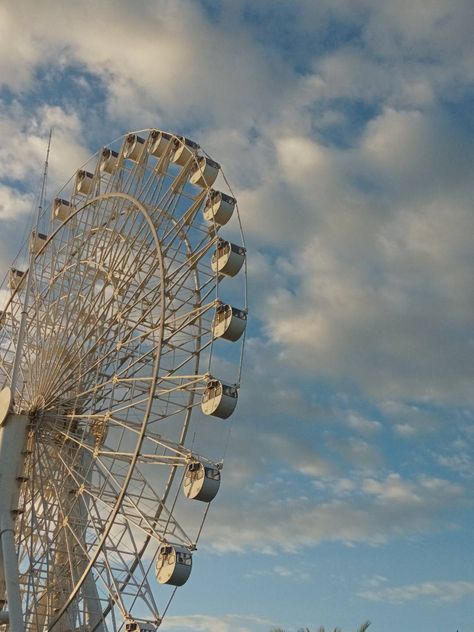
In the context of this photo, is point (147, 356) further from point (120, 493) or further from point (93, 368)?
point (120, 493)

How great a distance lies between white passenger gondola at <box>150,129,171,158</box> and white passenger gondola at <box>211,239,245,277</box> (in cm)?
460

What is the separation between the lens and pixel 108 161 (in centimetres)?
3212

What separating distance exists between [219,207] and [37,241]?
8.94 metres

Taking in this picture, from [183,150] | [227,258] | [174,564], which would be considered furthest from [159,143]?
[174,564]

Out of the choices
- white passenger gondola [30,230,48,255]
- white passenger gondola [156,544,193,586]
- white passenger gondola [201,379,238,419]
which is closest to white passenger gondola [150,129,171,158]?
white passenger gondola [30,230,48,255]

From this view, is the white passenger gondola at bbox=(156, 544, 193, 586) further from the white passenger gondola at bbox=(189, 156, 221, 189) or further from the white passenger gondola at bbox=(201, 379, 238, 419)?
the white passenger gondola at bbox=(189, 156, 221, 189)

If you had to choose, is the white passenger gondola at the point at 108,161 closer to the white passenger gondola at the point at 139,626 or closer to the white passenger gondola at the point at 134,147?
the white passenger gondola at the point at 134,147

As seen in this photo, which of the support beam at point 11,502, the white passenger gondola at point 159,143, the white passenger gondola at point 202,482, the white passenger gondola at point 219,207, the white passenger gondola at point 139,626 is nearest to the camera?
the white passenger gondola at point 139,626

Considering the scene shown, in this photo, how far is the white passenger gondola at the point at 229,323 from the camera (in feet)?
84.3

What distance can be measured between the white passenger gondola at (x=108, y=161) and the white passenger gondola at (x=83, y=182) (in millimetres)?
780

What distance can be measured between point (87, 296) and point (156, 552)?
9126 millimetres

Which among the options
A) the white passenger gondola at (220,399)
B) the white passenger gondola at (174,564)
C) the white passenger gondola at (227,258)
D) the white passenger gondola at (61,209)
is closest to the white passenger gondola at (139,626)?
the white passenger gondola at (174,564)

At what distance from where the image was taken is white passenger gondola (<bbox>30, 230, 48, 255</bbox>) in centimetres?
3369

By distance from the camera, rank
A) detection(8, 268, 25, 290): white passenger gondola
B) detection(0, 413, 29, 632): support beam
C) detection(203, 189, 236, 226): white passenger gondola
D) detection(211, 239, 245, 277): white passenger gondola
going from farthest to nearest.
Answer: detection(8, 268, 25, 290): white passenger gondola, detection(203, 189, 236, 226): white passenger gondola, detection(211, 239, 245, 277): white passenger gondola, detection(0, 413, 29, 632): support beam
